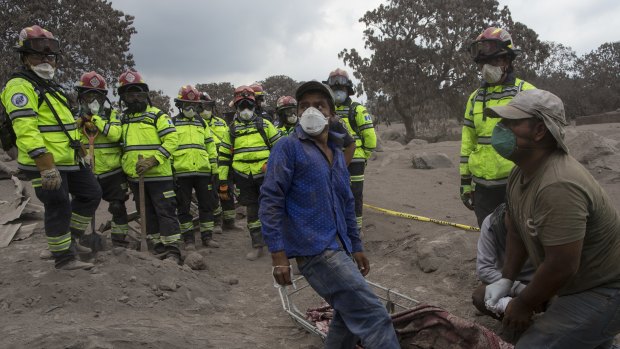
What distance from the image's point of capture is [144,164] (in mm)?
5852

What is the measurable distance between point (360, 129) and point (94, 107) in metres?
3.51

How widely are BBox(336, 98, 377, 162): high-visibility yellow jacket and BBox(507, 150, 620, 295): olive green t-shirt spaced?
4096mm

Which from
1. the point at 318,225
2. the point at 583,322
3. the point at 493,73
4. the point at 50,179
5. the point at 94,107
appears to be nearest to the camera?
the point at 583,322

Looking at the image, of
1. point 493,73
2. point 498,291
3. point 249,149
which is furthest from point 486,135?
point 249,149

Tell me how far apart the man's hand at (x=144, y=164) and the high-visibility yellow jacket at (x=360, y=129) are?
8.50 feet

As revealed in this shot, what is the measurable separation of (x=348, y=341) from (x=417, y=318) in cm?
55

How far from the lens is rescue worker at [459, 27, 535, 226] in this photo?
Result: 443 cm

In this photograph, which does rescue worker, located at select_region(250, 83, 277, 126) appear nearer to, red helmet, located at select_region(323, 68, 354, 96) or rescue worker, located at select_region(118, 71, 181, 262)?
red helmet, located at select_region(323, 68, 354, 96)

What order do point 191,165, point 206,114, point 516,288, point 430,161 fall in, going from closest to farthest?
1. point 516,288
2. point 191,165
3. point 206,114
4. point 430,161

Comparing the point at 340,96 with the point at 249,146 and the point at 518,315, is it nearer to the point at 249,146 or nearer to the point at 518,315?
the point at 249,146

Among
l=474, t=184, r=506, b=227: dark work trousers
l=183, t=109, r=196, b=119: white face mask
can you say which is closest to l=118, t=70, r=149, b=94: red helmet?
l=183, t=109, r=196, b=119: white face mask

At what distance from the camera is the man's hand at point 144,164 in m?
5.84

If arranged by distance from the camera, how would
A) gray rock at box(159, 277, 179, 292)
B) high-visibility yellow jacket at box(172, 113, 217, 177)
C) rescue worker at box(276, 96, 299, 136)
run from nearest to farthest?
1. gray rock at box(159, 277, 179, 292)
2. high-visibility yellow jacket at box(172, 113, 217, 177)
3. rescue worker at box(276, 96, 299, 136)

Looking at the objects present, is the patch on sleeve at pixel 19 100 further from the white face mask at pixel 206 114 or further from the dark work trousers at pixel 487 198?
the white face mask at pixel 206 114
